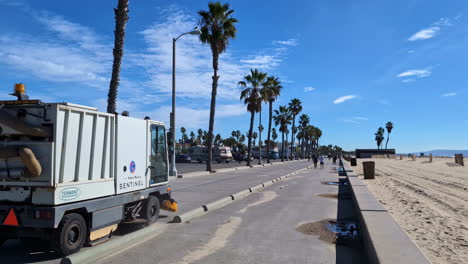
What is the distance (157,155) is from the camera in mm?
8312

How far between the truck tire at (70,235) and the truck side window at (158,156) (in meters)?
2.29

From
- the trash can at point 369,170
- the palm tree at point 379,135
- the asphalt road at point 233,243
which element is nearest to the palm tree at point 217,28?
the trash can at point 369,170

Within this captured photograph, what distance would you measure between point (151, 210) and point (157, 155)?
1.26 m

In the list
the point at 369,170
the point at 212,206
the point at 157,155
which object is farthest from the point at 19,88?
the point at 369,170

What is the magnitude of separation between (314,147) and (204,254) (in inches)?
6825

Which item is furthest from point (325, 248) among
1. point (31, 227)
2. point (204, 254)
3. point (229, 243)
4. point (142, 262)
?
point (31, 227)

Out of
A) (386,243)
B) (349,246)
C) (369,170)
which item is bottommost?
(349,246)

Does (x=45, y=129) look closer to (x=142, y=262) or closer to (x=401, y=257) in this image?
(x=142, y=262)

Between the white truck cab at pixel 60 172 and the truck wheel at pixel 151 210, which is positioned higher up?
the white truck cab at pixel 60 172

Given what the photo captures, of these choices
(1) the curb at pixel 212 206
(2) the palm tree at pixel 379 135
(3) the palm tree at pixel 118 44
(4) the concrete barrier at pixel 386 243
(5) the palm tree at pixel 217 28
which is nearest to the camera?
(4) the concrete barrier at pixel 386 243

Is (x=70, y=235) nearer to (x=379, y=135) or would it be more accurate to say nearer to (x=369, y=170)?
(x=369, y=170)

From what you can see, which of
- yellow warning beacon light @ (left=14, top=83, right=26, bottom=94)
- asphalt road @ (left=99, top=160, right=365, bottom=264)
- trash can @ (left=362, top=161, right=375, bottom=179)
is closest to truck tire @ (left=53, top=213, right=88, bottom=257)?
asphalt road @ (left=99, top=160, right=365, bottom=264)

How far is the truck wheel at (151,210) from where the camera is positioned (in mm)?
7980

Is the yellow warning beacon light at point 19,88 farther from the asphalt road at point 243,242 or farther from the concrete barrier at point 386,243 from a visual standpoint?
the concrete barrier at point 386,243
